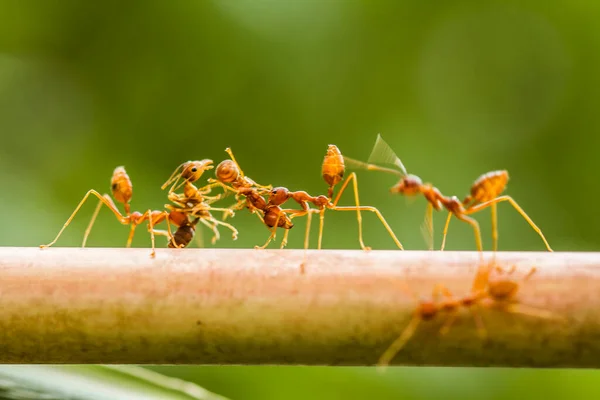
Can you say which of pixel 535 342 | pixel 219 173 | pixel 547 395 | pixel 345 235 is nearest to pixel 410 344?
pixel 535 342

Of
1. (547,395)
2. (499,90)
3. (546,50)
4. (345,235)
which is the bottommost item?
(547,395)

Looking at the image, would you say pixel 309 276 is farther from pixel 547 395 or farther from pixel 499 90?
pixel 499 90

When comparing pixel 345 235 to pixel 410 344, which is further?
pixel 345 235

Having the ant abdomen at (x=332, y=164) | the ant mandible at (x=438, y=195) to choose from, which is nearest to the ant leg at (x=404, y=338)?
the ant mandible at (x=438, y=195)

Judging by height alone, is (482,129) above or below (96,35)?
below

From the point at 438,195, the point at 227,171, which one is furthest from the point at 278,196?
the point at 438,195

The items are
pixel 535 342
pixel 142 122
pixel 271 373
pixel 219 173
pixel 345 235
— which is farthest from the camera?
pixel 142 122
